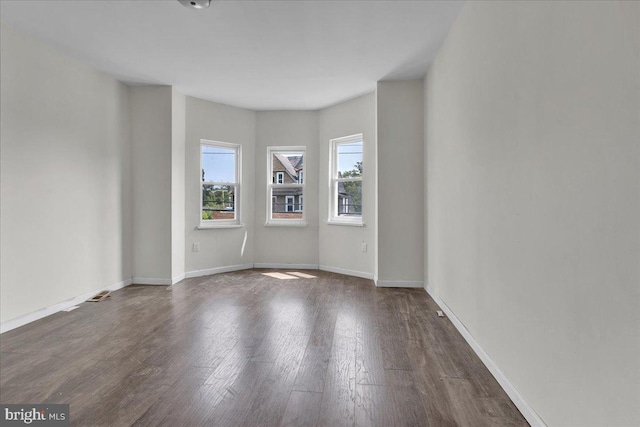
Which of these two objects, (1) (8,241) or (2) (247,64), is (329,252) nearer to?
(2) (247,64)

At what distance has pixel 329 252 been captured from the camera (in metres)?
5.32

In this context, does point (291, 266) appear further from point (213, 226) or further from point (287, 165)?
point (287, 165)

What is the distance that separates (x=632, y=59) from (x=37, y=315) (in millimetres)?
4368

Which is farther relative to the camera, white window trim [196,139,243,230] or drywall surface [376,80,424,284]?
white window trim [196,139,243,230]

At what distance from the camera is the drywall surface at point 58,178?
286 cm

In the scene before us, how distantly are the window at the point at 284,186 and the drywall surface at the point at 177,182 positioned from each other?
141 cm

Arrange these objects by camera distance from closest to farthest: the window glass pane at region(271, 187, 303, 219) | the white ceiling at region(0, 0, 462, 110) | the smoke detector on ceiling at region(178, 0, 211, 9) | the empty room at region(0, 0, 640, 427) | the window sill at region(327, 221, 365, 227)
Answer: the empty room at region(0, 0, 640, 427) < the smoke detector on ceiling at region(178, 0, 211, 9) < the white ceiling at region(0, 0, 462, 110) < the window sill at region(327, 221, 365, 227) < the window glass pane at region(271, 187, 303, 219)

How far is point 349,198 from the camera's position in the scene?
5160mm

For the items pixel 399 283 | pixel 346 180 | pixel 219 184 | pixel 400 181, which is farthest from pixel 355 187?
pixel 219 184

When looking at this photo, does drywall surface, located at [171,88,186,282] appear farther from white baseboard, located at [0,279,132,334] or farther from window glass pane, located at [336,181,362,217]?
window glass pane, located at [336,181,362,217]

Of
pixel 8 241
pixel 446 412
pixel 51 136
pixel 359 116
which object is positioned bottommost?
pixel 446 412

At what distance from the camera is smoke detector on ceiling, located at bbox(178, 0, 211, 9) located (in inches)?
98.4

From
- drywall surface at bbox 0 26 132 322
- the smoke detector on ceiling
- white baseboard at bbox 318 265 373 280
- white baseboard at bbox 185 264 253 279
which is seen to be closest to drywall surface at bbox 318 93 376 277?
white baseboard at bbox 318 265 373 280

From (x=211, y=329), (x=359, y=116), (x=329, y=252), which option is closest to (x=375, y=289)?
(x=329, y=252)
